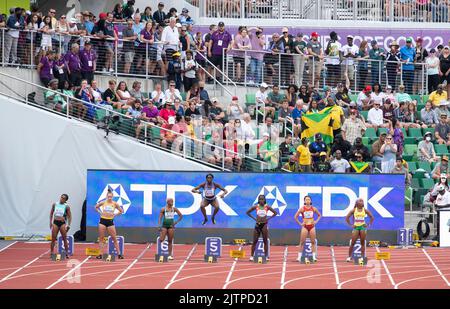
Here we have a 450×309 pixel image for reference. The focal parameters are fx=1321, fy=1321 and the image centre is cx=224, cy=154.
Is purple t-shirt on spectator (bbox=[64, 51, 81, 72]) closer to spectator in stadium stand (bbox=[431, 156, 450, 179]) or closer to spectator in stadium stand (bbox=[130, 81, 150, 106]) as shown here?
spectator in stadium stand (bbox=[130, 81, 150, 106])

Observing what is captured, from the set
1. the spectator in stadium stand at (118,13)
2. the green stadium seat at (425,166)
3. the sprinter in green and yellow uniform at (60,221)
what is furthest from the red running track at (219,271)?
the spectator in stadium stand at (118,13)

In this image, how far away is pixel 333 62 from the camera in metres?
40.4

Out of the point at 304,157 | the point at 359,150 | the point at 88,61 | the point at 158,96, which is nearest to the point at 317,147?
the point at 304,157

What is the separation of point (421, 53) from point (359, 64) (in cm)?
222

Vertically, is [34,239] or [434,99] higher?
[434,99]

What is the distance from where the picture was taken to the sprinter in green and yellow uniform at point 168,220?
30891 millimetres

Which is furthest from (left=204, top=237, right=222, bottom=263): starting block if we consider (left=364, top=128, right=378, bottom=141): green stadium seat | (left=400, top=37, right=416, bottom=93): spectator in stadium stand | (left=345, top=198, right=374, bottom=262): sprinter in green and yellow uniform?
(left=400, top=37, right=416, bottom=93): spectator in stadium stand

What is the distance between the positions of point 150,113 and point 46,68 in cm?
308

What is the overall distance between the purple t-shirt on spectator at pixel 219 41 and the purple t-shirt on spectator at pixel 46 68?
5.58m

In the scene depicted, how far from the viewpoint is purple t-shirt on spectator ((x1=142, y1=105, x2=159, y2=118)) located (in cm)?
3544

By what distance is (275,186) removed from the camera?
3409 centimetres

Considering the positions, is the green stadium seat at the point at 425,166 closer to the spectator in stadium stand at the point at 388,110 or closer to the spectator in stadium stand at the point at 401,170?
the spectator in stadium stand at the point at 401,170
